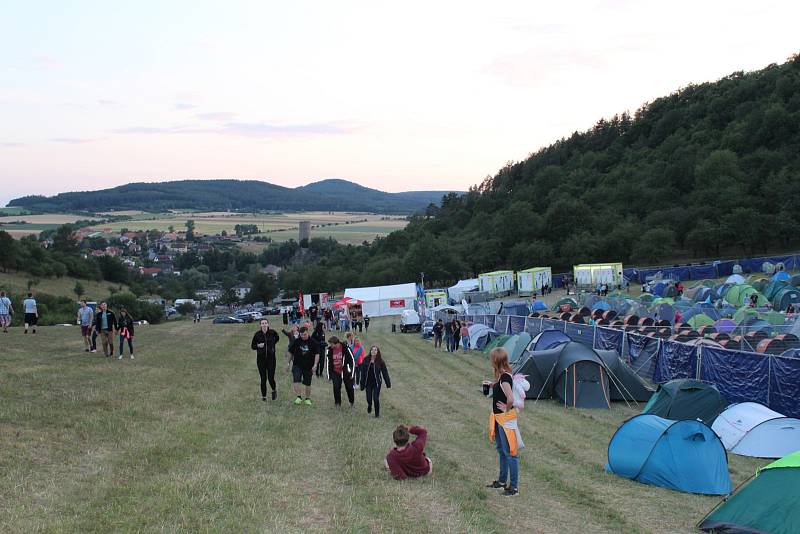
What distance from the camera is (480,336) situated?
3186 centimetres

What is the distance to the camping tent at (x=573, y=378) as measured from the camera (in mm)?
17891

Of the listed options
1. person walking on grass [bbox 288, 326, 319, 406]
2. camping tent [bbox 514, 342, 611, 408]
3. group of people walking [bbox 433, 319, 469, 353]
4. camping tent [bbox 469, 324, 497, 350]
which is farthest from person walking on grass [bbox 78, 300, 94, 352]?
camping tent [bbox 469, 324, 497, 350]

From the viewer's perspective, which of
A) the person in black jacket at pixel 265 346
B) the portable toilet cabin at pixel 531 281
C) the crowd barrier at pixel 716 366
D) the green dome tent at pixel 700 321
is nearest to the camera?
the person in black jacket at pixel 265 346

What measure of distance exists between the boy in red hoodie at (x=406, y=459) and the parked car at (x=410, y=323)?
35.2m

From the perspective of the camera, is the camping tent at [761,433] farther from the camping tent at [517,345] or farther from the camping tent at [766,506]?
the camping tent at [517,345]

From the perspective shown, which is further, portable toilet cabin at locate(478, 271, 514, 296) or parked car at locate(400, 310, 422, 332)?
portable toilet cabin at locate(478, 271, 514, 296)

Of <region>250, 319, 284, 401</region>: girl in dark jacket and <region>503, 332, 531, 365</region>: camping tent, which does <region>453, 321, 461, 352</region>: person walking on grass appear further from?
<region>250, 319, 284, 401</region>: girl in dark jacket

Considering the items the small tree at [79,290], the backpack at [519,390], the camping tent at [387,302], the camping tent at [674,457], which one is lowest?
the camping tent at [387,302]

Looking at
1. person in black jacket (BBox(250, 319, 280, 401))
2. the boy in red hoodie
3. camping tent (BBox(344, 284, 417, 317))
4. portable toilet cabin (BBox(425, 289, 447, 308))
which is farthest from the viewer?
camping tent (BBox(344, 284, 417, 317))

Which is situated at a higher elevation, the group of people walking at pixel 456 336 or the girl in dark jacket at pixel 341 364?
the girl in dark jacket at pixel 341 364

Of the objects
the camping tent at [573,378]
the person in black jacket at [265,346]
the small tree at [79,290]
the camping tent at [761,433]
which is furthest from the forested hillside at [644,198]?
the person in black jacket at [265,346]

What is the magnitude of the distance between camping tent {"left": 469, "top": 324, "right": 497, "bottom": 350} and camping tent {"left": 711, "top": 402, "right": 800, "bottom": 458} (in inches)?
690

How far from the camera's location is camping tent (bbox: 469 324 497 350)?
103 ft

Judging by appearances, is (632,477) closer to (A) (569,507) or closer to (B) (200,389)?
(A) (569,507)
